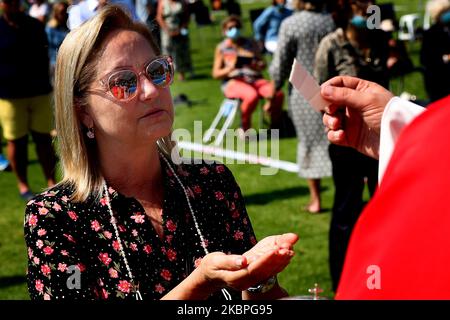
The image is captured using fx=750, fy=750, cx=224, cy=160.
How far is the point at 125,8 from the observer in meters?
2.73

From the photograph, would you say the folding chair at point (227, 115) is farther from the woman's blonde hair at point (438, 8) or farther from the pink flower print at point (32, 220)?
the pink flower print at point (32, 220)

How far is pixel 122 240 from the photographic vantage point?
2443 mm

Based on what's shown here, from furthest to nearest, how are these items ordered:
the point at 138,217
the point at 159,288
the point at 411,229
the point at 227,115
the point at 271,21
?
1. the point at 271,21
2. the point at 227,115
3. the point at 138,217
4. the point at 159,288
5. the point at 411,229

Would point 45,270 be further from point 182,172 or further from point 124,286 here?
point 182,172

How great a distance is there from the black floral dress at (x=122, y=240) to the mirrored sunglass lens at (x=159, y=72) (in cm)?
35

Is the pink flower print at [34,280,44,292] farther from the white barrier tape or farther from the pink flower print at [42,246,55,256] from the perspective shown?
the white barrier tape

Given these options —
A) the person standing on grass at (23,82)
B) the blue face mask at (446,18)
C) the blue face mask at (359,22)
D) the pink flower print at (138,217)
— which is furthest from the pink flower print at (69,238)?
the blue face mask at (446,18)

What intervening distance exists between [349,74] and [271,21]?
7.00m

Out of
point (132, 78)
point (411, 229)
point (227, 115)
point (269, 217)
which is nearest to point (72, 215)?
point (132, 78)

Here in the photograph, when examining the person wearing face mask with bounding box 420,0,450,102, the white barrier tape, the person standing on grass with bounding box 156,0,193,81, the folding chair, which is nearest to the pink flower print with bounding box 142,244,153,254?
the white barrier tape

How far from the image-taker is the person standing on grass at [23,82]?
752 cm
